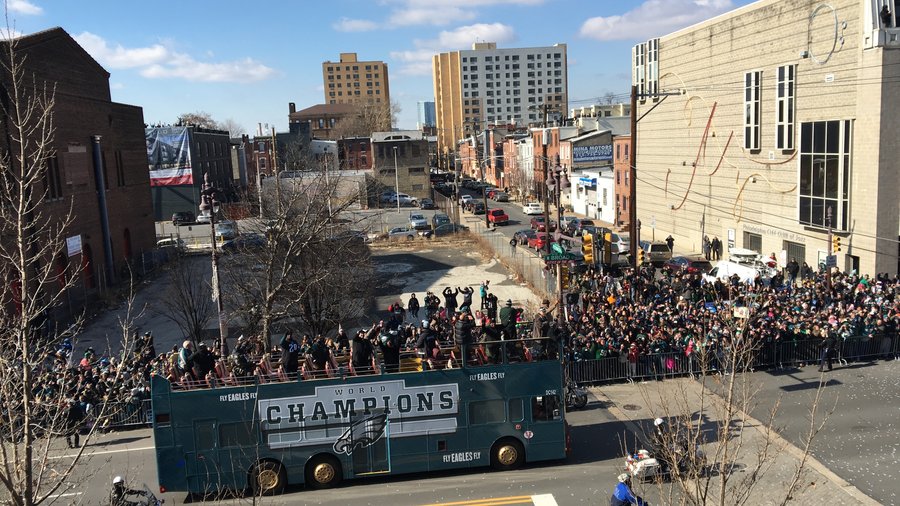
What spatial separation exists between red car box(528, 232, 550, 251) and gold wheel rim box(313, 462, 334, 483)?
97.9 feet

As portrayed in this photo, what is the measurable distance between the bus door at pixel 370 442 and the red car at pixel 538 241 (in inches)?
1156

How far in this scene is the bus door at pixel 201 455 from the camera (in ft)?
48.6

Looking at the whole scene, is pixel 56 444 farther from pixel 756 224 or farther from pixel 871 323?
pixel 756 224

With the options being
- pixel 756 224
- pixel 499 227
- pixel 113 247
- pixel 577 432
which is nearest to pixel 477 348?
pixel 577 432

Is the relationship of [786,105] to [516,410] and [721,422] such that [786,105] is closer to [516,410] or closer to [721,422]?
[721,422]

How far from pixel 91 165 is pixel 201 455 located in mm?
32839

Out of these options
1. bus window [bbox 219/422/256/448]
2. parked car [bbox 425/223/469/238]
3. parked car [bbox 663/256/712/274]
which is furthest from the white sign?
parked car [bbox 663/256/712/274]

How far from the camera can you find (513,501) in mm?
14469

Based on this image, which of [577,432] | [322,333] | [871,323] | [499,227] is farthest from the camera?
[499,227]

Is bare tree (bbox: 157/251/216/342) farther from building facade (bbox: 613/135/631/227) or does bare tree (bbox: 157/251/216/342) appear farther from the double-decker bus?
building facade (bbox: 613/135/631/227)

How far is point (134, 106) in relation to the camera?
1957 inches

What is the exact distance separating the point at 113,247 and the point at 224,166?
48913 millimetres

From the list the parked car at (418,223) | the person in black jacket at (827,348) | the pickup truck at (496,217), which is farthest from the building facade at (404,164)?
the person in black jacket at (827,348)

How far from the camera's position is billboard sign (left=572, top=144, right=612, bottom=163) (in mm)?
73625
